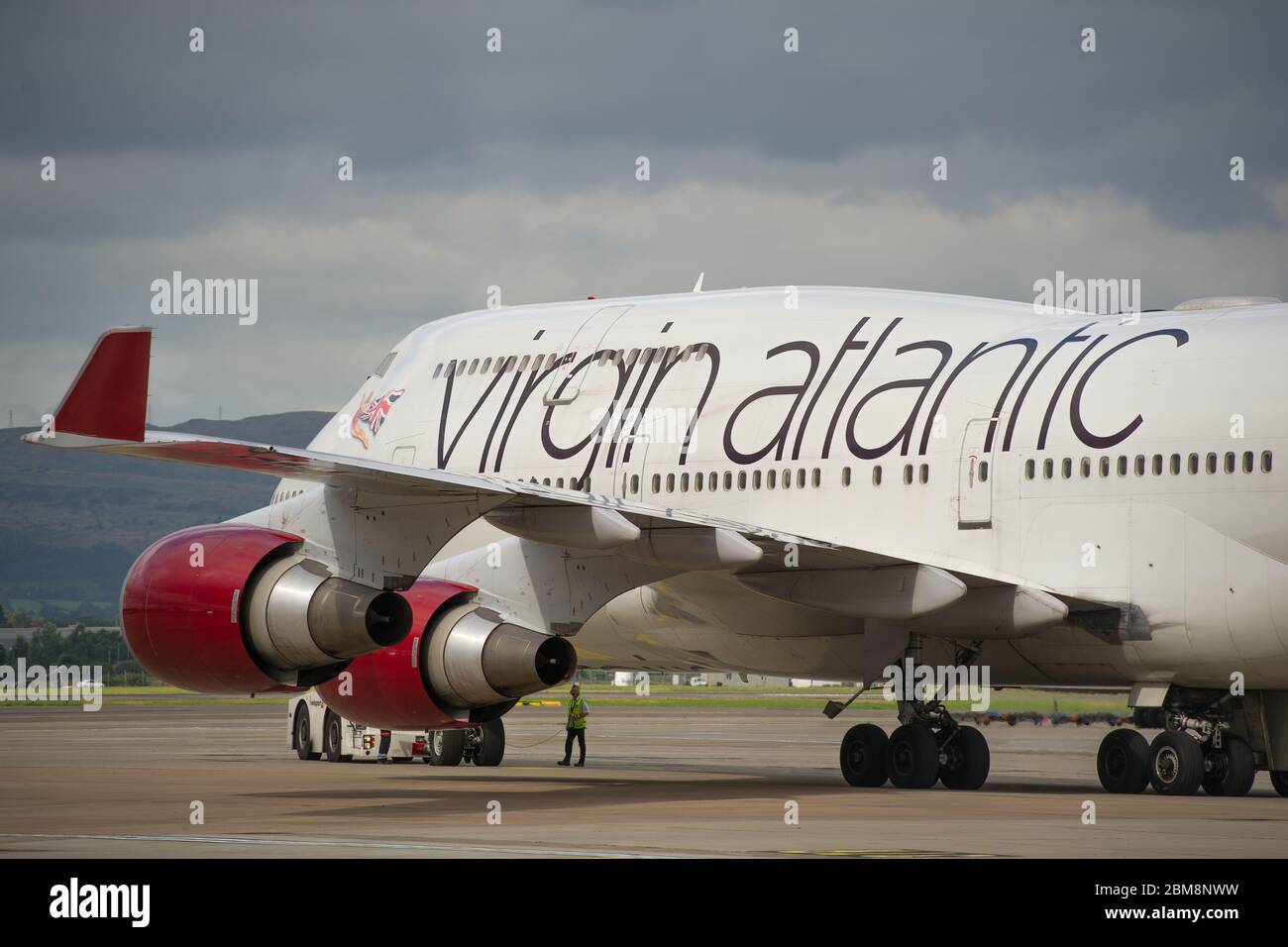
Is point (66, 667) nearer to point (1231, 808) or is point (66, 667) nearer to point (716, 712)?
point (716, 712)

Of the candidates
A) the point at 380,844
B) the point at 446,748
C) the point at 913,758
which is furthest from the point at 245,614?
the point at 446,748

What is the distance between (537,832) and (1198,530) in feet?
25.9

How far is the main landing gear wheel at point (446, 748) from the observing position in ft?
95.7

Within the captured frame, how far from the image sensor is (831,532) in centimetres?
2150

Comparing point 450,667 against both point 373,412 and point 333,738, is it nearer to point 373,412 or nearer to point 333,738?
point 373,412

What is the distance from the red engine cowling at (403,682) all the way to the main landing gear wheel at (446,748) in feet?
25.6

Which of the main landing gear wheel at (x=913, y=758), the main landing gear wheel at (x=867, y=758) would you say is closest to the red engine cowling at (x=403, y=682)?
the main landing gear wheel at (x=867, y=758)

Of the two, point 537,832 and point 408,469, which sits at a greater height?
point 408,469

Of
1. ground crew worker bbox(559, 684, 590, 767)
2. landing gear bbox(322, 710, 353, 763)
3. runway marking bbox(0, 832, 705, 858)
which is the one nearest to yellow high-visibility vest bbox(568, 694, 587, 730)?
ground crew worker bbox(559, 684, 590, 767)

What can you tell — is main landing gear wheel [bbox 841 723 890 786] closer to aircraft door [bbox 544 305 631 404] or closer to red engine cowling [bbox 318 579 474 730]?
red engine cowling [bbox 318 579 474 730]

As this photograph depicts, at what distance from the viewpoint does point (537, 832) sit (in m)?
15.3

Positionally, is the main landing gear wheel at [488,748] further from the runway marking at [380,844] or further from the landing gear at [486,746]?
the runway marking at [380,844]

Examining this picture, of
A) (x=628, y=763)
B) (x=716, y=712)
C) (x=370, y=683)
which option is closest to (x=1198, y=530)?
(x=370, y=683)

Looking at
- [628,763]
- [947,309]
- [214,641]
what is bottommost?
[628,763]
